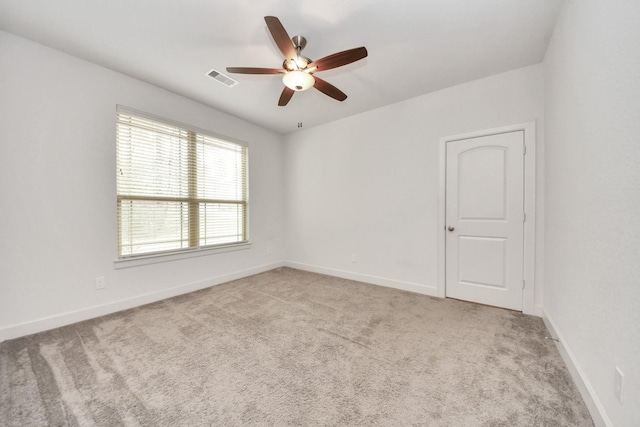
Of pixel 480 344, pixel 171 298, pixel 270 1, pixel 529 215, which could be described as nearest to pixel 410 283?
pixel 480 344

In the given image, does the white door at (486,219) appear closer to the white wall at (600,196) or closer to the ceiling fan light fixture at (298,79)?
the white wall at (600,196)

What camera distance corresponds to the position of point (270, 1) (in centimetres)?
175

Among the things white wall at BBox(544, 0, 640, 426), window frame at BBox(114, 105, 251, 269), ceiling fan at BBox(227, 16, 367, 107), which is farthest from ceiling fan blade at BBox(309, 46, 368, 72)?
window frame at BBox(114, 105, 251, 269)

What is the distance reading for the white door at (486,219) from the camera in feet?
8.59

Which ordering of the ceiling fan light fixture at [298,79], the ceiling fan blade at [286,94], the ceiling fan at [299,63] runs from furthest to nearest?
A: the ceiling fan blade at [286,94], the ceiling fan light fixture at [298,79], the ceiling fan at [299,63]

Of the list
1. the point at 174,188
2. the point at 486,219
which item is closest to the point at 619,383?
the point at 486,219

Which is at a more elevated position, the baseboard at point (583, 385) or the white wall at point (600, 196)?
the white wall at point (600, 196)

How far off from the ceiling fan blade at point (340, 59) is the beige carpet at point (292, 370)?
2.29 metres

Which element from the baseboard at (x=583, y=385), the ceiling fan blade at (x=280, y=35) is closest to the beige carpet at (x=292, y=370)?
the baseboard at (x=583, y=385)

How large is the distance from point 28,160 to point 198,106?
1.88 metres

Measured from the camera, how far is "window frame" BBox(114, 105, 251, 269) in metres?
2.71

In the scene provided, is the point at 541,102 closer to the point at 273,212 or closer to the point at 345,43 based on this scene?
the point at 345,43

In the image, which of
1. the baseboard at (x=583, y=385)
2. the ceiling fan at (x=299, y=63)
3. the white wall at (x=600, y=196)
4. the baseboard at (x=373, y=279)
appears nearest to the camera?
the white wall at (x=600, y=196)

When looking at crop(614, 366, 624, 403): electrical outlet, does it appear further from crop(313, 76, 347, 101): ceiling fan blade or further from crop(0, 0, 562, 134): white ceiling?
crop(313, 76, 347, 101): ceiling fan blade
